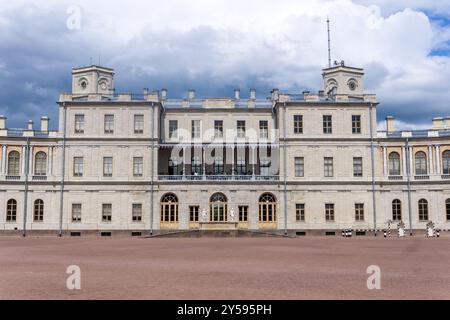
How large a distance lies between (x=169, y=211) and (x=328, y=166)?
1678 centimetres

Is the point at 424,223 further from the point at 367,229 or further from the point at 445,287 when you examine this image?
the point at 445,287

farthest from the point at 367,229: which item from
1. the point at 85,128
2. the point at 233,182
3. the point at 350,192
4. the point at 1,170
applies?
the point at 1,170

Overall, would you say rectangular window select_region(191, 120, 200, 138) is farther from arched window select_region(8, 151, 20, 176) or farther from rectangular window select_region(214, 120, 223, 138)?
arched window select_region(8, 151, 20, 176)

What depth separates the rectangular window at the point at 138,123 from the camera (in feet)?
168

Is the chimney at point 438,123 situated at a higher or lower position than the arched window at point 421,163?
higher

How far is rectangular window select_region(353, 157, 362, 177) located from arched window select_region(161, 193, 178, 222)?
18.4m

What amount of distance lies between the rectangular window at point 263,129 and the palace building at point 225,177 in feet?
5.30

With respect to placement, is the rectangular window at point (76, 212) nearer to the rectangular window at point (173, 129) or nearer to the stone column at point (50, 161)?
the stone column at point (50, 161)

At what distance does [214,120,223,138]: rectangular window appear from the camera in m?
53.4

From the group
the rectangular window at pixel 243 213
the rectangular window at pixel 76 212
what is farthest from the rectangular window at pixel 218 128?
the rectangular window at pixel 76 212

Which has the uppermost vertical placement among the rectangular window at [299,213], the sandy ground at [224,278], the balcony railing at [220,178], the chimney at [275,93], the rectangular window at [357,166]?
the chimney at [275,93]

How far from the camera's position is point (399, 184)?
167 ft

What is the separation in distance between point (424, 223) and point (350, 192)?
311 inches

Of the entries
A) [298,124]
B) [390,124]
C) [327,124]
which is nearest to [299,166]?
[298,124]
